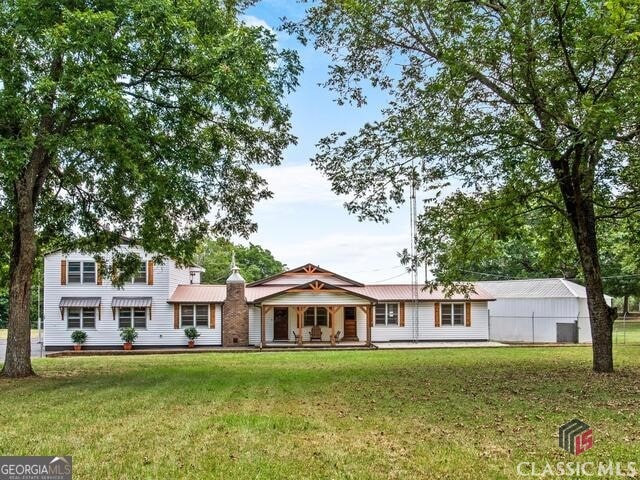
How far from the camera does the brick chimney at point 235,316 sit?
95.0ft

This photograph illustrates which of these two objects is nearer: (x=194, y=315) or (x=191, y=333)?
(x=191, y=333)

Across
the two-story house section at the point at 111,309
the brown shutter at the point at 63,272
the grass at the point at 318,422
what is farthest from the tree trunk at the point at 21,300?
the brown shutter at the point at 63,272

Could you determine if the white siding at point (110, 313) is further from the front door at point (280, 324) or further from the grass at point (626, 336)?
the grass at point (626, 336)

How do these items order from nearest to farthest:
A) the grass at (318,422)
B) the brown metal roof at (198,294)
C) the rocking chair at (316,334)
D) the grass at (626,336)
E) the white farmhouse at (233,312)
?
the grass at (318,422) < the grass at (626,336) < the white farmhouse at (233,312) < the brown metal roof at (198,294) < the rocking chair at (316,334)

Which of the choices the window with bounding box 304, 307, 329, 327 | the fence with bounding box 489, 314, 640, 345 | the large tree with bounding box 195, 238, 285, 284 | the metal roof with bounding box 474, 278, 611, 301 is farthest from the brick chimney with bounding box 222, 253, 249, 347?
the large tree with bounding box 195, 238, 285, 284

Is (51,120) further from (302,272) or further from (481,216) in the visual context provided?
(302,272)

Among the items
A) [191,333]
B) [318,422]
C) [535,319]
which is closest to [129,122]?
[318,422]

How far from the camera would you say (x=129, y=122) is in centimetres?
1130

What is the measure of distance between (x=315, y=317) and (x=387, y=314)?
413cm

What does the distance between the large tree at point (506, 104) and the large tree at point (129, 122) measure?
213 centimetres

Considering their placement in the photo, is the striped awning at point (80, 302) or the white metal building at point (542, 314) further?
the white metal building at point (542, 314)

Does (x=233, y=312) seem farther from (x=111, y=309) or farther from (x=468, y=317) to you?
(x=468, y=317)

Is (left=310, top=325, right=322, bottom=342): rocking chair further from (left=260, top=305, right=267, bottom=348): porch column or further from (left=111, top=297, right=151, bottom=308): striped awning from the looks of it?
(left=111, top=297, right=151, bottom=308): striped awning

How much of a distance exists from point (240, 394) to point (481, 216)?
24.0ft
